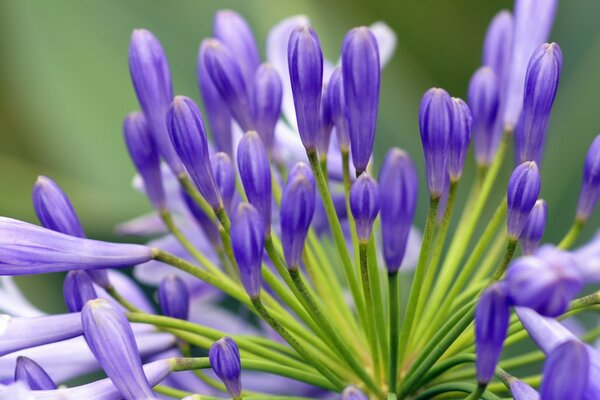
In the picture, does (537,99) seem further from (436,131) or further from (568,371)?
(568,371)

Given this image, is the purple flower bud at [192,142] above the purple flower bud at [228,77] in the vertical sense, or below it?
below

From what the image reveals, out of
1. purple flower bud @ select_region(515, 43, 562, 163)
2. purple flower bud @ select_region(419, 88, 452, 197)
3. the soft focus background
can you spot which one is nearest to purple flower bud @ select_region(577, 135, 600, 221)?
purple flower bud @ select_region(515, 43, 562, 163)

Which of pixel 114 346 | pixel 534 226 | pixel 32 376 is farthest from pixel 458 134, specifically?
pixel 32 376

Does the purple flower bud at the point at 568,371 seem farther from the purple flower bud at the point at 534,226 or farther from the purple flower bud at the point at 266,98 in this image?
the purple flower bud at the point at 266,98

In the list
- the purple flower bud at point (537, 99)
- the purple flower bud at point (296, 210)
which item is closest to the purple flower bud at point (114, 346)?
the purple flower bud at point (296, 210)

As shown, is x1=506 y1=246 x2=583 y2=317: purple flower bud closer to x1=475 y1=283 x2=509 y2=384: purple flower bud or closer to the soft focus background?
Result: x1=475 y1=283 x2=509 y2=384: purple flower bud

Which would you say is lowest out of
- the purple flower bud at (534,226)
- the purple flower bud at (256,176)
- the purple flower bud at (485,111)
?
the purple flower bud at (534,226)
